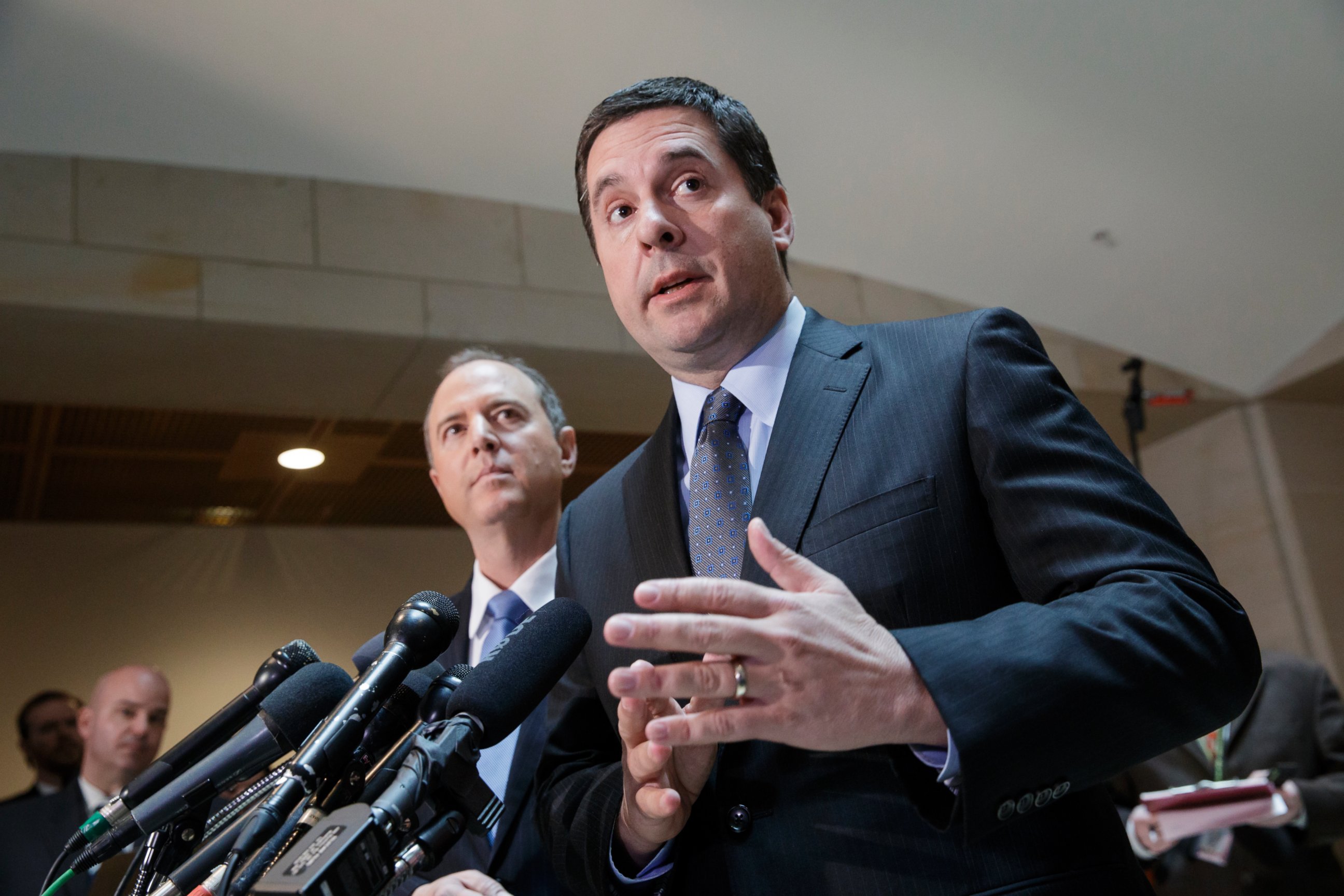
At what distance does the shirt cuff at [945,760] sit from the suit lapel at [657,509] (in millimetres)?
393

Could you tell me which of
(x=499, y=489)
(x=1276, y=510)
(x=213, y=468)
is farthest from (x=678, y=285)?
(x=1276, y=510)

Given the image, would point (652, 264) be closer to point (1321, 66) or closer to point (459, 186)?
point (459, 186)

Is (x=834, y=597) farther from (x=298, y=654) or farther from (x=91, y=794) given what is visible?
(x=91, y=794)

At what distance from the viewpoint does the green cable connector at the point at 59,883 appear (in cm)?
112

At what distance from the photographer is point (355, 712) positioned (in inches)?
35.8

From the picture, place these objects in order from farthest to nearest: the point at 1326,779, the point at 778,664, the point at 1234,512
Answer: the point at 1234,512 < the point at 1326,779 < the point at 778,664

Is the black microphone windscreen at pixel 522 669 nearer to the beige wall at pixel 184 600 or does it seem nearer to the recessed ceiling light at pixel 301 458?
the recessed ceiling light at pixel 301 458

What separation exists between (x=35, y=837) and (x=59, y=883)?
3064 millimetres

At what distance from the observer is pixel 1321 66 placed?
4969 millimetres

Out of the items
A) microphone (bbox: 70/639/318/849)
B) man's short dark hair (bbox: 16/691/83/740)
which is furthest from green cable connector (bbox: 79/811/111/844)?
man's short dark hair (bbox: 16/691/83/740)

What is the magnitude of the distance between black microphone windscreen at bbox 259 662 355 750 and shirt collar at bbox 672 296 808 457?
540mm

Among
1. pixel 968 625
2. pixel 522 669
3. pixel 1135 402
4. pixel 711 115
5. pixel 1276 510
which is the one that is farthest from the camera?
pixel 1276 510

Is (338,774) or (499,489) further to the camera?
(499,489)

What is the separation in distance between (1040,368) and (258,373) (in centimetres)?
459
